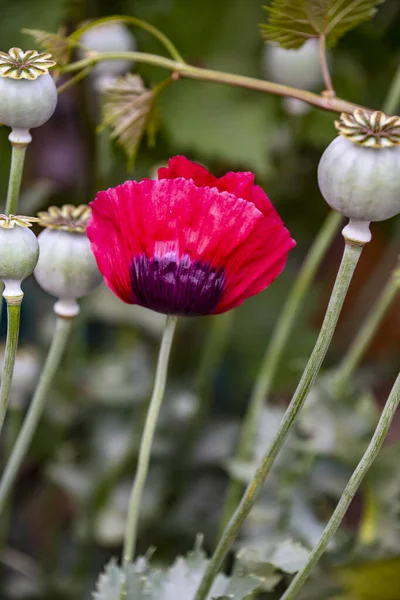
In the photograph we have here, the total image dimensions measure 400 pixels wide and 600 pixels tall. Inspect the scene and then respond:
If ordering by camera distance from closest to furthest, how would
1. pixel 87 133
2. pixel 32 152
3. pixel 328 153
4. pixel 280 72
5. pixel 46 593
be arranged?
1. pixel 328 153
2. pixel 280 72
3. pixel 46 593
4. pixel 87 133
5. pixel 32 152

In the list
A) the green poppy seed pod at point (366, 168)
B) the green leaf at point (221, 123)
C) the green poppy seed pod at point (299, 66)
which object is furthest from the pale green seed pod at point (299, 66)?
the green poppy seed pod at point (366, 168)

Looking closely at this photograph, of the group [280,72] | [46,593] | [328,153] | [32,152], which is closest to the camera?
[328,153]

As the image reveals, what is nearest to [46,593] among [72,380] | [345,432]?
[72,380]

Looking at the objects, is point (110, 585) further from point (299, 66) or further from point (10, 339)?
point (299, 66)

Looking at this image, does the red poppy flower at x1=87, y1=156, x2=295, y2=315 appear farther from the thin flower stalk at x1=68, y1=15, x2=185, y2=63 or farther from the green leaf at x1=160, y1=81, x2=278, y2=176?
the green leaf at x1=160, y1=81, x2=278, y2=176

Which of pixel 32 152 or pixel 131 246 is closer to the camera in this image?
pixel 131 246

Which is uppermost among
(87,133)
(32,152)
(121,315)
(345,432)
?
(32,152)

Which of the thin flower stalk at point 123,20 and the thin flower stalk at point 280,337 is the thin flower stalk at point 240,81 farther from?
the thin flower stalk at point 280,337

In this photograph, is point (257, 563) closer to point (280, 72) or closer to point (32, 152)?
point (280, 72)
